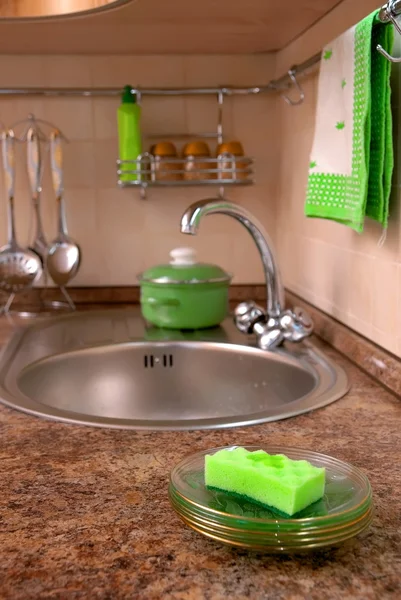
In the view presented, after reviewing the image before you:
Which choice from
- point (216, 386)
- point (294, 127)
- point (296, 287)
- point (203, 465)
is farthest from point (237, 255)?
point (203, 465)

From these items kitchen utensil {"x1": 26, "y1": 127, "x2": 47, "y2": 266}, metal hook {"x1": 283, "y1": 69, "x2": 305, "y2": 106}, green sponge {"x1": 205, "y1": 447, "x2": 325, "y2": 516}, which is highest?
metal hook {"x1": 283, "y1": 69, "x2": 305, "y2": 106}

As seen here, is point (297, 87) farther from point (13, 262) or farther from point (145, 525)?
point (145, 525)

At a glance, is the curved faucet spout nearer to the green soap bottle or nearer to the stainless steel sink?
the stainless steel sink

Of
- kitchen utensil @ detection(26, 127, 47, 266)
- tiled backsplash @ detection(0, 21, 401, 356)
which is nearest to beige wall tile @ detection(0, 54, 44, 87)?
tiled backsplash @ detection(0, 21, 401, 356)

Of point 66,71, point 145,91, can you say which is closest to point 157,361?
point 145,91

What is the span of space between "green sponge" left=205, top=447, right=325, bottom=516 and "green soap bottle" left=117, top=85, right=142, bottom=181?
1.13m

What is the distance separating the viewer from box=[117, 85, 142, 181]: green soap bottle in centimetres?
167

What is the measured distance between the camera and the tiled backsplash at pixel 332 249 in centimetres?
108

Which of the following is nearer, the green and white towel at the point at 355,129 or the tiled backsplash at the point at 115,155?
the green and white towel at the point at 355,129

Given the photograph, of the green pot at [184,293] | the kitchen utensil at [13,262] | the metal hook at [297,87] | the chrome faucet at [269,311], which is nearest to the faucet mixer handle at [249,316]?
the chrome faucet at [269,311]

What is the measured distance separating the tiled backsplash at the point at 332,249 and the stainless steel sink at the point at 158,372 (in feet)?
0.39

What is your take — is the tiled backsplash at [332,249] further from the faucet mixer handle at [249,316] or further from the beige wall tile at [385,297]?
the faucet mixer handle at [249,316]

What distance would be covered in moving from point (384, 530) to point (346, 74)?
707mm

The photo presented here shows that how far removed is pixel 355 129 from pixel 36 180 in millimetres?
885
